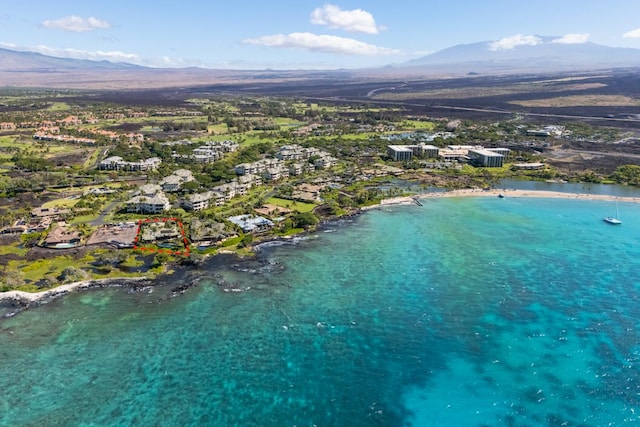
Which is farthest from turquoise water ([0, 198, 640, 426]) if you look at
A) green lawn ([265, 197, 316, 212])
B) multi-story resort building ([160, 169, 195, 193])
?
multi-story resort building ([160, 169, 195, 193])

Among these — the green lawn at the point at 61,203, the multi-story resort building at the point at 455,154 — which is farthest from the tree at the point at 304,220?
the multi-story resort building at the point at 455,154

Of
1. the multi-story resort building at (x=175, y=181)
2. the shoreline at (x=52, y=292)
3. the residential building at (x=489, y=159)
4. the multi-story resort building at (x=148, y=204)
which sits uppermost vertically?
the residential building at (x=489, y=159)

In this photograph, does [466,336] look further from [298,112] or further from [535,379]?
[298,112]

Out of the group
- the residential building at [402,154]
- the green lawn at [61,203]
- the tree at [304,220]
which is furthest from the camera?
the residential building at [402,154]

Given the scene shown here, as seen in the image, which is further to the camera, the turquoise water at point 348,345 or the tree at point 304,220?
the tree at point 304,220

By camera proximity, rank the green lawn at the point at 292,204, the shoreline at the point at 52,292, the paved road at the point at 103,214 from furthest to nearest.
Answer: the green lawn at the point at 292,204
the paved road at the point at 103,214
the shoreline at the point at 52,292

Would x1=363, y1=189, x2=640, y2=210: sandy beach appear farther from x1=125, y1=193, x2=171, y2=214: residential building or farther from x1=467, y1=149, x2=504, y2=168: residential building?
x1=125, y1=193, x2=171, y2=214: residential building

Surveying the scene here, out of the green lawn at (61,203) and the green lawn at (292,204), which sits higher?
the green lawn at (61,203)

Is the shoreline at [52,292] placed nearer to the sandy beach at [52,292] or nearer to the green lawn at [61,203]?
the sandy beach at [52,292]

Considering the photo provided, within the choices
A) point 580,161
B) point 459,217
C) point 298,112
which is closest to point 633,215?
point 459,217
